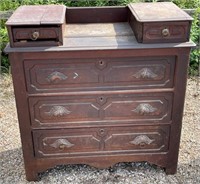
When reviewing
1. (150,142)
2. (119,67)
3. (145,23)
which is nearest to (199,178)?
(150,142)

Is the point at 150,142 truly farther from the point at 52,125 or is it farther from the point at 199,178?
the point at 52,125

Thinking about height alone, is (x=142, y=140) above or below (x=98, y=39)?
below

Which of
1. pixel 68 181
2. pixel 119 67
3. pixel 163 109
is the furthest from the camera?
pixel 68 181

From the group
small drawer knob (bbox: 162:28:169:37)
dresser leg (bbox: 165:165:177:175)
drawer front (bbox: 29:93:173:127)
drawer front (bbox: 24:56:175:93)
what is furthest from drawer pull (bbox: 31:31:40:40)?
dresser leg (bbox: 165:165:177:175)

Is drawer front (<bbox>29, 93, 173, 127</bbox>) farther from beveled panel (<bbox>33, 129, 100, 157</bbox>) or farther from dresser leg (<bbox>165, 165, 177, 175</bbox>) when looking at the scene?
dresser leg (<bbox>165, 165, 177, 175</bbox>)

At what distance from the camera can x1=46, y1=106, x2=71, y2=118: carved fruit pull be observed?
2.05 meters

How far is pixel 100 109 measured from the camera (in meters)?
2.08

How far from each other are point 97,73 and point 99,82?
0.06m

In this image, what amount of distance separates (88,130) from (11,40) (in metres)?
0.77

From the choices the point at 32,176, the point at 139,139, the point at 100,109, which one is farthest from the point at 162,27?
the point at 32,176

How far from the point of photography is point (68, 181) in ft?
7.59

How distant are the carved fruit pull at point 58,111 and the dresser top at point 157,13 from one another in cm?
72

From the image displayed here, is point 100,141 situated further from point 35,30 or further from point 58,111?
point 35,30

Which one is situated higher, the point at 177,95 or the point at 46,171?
the point at 177,95
